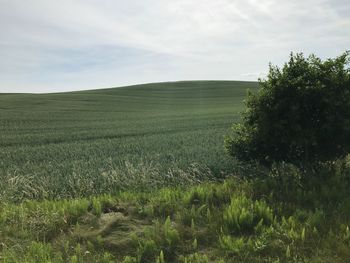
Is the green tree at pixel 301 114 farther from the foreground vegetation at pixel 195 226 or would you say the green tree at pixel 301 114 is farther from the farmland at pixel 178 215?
the foreground vegetation at pixel 195 226

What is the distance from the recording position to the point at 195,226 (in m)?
6.18

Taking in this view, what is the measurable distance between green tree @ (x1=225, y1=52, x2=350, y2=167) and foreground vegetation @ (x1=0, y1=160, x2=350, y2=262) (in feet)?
3.64

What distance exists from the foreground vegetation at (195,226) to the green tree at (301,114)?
1.11 m

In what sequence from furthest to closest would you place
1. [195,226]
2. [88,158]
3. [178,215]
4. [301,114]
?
1. [88,158]
2. [301,114]
3. [178,215]
4. [195,226]

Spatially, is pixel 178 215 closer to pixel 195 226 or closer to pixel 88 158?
pixel 195 226

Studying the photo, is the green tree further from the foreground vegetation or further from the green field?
the green field

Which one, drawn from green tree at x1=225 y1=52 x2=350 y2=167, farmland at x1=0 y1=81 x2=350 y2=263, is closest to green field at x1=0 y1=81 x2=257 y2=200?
farmland at x1=0 y1=81 x2=350 y2=263

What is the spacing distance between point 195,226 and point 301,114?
3994 mm

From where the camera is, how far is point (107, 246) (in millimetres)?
5812

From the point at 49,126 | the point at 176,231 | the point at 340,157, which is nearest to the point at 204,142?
the point at 340,157

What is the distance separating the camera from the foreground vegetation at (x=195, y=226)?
534cm

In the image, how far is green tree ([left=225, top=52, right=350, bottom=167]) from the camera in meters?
8.80

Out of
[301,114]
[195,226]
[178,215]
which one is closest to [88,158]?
[301,114]

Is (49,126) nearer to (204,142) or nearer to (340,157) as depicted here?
(204,142)
